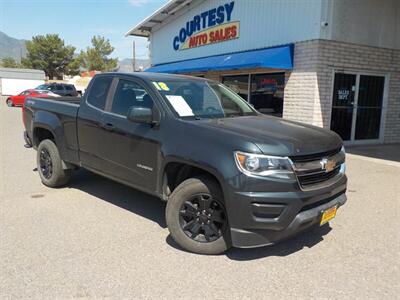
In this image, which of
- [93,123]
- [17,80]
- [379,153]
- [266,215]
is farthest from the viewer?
[17,80]

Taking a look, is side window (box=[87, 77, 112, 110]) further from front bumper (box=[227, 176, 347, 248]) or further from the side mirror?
front bumper (box=[227, 176, 347, 248])

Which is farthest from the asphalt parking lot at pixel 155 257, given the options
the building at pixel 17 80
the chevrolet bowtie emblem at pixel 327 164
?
the building at pixel 17 80

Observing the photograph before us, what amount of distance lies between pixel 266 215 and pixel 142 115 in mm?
1730

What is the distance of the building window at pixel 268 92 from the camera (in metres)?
11.9

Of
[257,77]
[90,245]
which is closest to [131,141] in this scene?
[90,245]

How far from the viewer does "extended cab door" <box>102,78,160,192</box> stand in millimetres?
4391

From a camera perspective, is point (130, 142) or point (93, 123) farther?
point (93, 123)

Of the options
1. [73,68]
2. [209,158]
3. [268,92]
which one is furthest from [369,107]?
[73,68]

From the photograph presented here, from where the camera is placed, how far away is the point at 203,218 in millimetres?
3941

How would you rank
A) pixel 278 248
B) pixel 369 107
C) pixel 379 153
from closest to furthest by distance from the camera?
pixel 278 248 → pixel 379 153 → pixel 369 107

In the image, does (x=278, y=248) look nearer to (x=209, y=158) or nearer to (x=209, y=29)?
(x=209, y=158)

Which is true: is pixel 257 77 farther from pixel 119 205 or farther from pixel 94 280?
pixel 94 280

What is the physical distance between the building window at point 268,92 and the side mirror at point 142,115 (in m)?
8.02

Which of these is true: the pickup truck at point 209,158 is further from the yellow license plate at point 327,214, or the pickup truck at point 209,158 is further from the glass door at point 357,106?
the glass door at point 357,106
